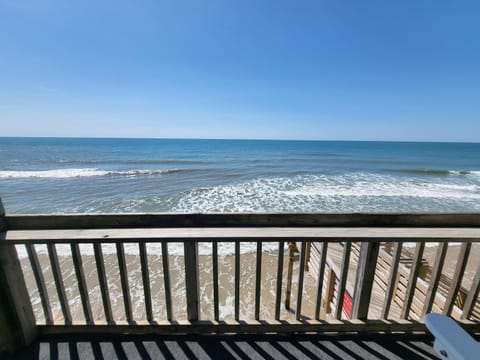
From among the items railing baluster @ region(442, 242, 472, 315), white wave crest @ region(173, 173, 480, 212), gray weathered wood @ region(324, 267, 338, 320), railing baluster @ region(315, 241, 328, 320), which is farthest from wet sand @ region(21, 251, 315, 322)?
white wave crest @ region(173, 173, 480, 212)

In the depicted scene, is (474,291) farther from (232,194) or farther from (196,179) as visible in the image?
(196,179)

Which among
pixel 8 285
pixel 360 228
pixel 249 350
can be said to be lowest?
pixel 249 350

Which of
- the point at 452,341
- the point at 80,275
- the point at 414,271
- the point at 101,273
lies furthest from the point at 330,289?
the point at 80,275

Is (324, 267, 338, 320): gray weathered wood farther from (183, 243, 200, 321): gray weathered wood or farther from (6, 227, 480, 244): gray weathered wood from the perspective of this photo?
(183, 243, 200, 321): gray weathered wood

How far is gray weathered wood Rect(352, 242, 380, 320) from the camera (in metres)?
1.63

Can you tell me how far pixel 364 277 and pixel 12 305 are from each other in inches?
108

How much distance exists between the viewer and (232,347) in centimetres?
175

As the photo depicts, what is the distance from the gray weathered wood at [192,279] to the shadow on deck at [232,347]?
0.24 meters

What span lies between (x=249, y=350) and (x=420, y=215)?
5.72 ft

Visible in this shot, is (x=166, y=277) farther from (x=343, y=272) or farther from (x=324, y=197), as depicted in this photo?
(x=324, y=197)

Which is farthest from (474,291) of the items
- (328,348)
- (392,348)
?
(328,348)

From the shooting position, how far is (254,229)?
1.60 meters

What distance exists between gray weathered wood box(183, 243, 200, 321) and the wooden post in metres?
1.25

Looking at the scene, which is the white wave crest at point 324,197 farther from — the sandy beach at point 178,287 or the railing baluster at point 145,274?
the railing baluster at point 145,274
